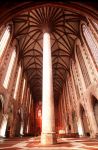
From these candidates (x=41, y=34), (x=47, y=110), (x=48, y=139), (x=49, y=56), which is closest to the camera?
(x=48, y=139)

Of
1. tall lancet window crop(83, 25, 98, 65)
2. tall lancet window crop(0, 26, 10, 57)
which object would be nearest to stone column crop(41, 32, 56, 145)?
tall lancet window crop(83, 25, 98, 65)

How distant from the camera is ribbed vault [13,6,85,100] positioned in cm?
1476

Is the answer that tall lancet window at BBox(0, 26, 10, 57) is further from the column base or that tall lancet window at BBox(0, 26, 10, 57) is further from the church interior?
the column base

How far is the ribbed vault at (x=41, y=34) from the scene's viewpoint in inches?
581

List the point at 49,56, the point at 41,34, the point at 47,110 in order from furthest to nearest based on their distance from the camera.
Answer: the point at 41,34 → the point at 49,56 → the point at 47,110

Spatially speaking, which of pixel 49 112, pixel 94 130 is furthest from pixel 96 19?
pixel 94 130

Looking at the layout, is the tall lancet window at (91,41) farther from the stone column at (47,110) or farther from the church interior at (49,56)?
the stone column at (47,110)

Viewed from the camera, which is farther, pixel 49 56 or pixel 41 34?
pixel 41 34

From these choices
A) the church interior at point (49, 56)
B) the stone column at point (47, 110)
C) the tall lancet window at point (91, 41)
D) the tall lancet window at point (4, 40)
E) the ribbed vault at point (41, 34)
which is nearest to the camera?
the stone column at point (47, 110)

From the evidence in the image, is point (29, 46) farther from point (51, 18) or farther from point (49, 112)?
point (49, 112)

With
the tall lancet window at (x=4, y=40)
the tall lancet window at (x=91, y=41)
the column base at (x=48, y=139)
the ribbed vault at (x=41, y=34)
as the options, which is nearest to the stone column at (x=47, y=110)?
the column base at (x=48, y=139)

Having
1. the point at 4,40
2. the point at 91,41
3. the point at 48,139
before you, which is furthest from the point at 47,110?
the point at 4,40

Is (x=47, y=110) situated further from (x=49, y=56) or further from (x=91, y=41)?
(x=91, y=41)

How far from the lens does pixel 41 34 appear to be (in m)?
18.3
